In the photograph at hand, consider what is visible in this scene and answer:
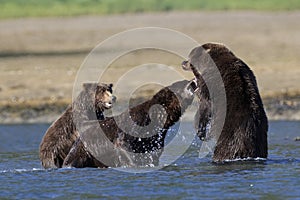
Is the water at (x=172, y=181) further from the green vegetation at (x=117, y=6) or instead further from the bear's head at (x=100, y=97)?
the green vegetation at (x=117, y=6)

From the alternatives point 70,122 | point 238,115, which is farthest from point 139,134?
point 70,122

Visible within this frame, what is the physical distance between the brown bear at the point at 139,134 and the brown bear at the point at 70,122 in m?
0.59

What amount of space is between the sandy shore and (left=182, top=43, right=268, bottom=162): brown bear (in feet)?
18.9

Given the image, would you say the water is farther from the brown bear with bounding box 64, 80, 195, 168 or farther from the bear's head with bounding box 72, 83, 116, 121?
the bear's head with bounding box 72, 83, 116, 121

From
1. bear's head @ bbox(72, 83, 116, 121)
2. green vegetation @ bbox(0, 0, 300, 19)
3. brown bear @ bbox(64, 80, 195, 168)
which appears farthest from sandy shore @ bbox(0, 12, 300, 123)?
brown bear @ bbox(64, 80, 195, 168)

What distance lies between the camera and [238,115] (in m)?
10.7

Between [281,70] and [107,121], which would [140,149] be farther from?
[281,70]

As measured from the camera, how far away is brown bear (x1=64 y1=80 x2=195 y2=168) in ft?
36.6

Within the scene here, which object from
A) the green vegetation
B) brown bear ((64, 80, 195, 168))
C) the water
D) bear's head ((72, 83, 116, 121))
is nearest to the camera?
the water

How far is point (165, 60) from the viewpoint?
2181 cm

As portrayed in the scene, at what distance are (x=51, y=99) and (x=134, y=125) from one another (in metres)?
7.29

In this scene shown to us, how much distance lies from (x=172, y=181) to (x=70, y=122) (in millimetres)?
2084

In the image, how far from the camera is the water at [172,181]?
9891 mm

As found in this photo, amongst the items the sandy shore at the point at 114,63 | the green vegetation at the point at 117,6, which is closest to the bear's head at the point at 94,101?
the sandy shore at the point at 114,63
